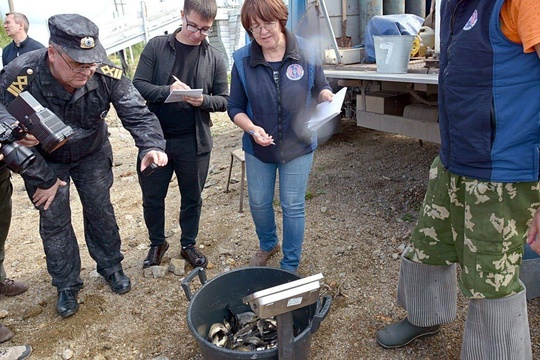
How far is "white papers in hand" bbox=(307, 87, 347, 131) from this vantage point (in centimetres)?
235

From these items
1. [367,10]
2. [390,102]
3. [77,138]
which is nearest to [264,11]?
[77,138]

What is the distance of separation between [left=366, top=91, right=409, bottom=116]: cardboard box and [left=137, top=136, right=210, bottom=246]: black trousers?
1624 mm

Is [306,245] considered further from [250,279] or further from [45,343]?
[45,343]

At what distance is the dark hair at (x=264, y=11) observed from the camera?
2.28 metres

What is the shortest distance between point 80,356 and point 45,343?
0.25 metres

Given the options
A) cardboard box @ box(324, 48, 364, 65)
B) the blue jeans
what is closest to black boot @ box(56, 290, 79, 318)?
the blue jeans

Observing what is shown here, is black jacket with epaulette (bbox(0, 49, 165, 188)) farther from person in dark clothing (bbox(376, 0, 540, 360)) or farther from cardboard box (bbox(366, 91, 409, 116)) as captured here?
cardboard box (bbox(366, 91, 409, 116))

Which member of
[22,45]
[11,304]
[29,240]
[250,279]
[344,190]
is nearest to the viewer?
[250,279]

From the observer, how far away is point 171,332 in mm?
2549

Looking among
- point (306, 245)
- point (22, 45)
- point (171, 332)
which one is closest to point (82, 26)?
point (171, 332)

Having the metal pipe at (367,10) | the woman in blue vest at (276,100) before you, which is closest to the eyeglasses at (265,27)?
the woman in blue vest at (276,100)

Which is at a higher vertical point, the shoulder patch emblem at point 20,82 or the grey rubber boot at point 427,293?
the shoulder patch emblem at point 20,82

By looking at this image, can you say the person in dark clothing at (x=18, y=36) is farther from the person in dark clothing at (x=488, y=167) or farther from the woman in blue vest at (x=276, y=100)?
the person in dark clothing at (x=488, y=167)

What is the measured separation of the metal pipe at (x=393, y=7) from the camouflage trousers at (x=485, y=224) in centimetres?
362
